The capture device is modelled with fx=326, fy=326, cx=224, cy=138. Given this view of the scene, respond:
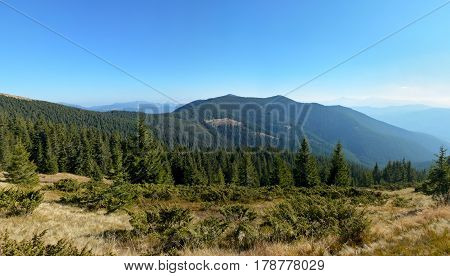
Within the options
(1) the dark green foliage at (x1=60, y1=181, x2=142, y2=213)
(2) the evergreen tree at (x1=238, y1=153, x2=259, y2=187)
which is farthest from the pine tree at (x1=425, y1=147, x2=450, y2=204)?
(2) the evergreen tree at (x1=238, y1=153, x2=259, y2=187)

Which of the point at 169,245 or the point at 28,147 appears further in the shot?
the point at 28,147

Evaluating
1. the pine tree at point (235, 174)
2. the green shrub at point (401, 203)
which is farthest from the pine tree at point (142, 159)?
the pine tree at point (235, 174)

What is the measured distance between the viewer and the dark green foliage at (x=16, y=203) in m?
13.8

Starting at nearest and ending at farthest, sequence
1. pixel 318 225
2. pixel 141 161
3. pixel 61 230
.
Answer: pixel 318 225
pixel 61 230
pixel 141 161

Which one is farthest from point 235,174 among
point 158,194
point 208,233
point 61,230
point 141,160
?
A: point 208,233

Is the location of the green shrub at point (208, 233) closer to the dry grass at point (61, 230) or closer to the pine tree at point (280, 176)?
the dry grass at point (61, 230)

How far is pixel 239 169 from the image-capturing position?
93562mm

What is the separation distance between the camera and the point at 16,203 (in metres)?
14.1

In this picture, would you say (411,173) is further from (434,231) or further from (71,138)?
(434,231)

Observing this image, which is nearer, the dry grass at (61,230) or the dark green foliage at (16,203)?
the dry grass at (61,230)

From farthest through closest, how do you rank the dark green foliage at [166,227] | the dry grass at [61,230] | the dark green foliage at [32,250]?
1. the dry grass at [61,230]
2. the dark green foliage at [166,227]
3. the dark green foliage at [32,250]

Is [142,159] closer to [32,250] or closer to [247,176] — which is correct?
[247,176]
